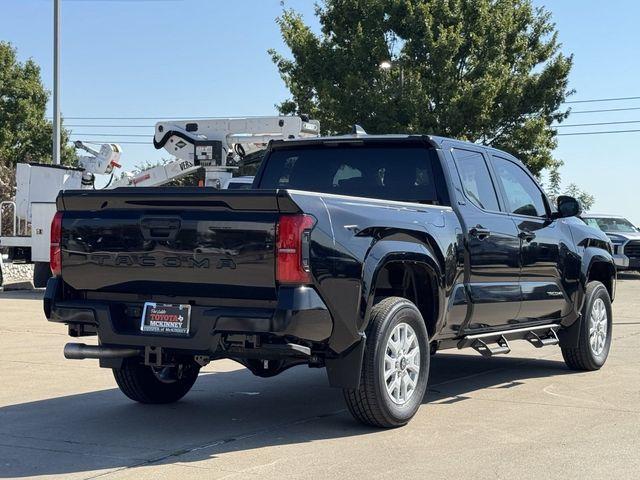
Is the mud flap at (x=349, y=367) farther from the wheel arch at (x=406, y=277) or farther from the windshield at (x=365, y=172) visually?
the windshield at (x=365, y=172)

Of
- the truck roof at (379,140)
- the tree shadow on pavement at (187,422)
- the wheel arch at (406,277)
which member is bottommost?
the tree shadow on pavement at (187,422)

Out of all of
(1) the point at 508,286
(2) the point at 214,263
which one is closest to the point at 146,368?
(2) the point at 214,263

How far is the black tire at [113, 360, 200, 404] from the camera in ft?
24.8

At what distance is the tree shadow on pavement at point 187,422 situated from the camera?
19.6 ft

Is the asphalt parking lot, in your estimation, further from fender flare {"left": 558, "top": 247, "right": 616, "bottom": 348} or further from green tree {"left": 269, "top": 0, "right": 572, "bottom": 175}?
green tree {"left": 269, "top": 0, "right": 572, "bottom": 175}

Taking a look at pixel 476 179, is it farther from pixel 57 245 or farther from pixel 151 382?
pixel 57 245

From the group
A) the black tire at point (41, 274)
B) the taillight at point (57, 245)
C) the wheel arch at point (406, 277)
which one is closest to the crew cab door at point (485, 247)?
the wheel arch at point (406, 277)

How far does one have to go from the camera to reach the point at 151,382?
770 centimetres

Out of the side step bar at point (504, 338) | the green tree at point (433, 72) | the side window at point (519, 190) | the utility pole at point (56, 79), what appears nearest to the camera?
the side step bar at point (504, 338)

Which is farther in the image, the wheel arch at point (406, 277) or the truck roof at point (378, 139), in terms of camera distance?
the truck roof at point (378, 139)

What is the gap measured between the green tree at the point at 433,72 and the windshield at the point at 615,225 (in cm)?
248

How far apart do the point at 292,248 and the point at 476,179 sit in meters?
2.78

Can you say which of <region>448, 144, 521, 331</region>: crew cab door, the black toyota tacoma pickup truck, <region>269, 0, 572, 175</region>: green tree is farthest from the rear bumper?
<region>269, 0, 572, 175</region>: green tree

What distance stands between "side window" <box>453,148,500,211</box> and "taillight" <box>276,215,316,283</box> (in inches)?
92.2
